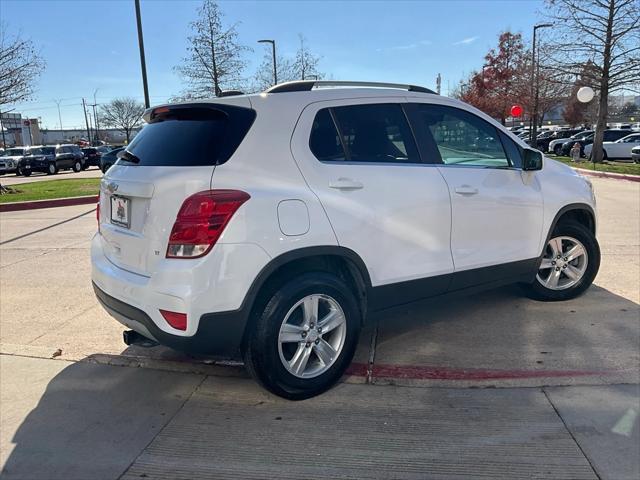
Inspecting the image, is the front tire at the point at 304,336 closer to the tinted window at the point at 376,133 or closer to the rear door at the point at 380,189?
the rear door at the point at 380,189

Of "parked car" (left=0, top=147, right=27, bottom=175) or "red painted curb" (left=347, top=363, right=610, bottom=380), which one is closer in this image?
"red painted curb" (left=347, top=363, right=610, bottom=380)

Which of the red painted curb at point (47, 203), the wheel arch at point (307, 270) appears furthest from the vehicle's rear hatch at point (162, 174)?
the red painted curb at point (47, 203)

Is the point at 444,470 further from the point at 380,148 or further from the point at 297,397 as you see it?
the point at 380,148

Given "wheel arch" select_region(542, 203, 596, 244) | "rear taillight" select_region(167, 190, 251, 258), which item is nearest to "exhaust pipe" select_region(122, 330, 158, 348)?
"rear taillight" select_region(167, 190, 251, 258)

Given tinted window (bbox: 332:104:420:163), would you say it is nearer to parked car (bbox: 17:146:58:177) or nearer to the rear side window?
the rear side window

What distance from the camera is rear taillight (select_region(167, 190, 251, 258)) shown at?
2.88 metres

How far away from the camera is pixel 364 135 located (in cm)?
356

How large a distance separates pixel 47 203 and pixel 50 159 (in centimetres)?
2140

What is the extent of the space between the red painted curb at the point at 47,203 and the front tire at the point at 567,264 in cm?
1258

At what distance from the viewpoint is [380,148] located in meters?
3.61

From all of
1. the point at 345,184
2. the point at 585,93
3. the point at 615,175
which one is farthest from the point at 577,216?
the point at 585,93

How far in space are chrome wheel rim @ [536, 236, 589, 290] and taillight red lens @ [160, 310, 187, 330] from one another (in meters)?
3.42

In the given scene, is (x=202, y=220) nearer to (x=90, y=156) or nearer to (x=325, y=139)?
(x=325, y=139)

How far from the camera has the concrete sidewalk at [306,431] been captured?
2.69 m
